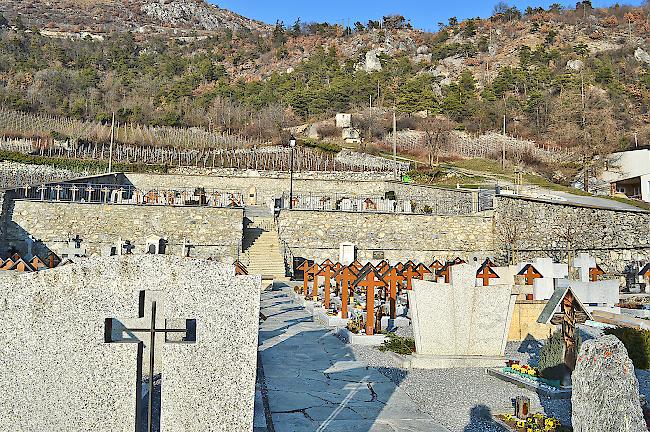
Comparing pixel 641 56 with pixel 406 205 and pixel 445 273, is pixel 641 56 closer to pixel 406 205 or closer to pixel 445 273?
pixel 406 205

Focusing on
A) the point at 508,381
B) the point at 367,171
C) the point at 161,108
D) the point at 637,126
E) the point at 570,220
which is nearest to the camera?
the point at 508,381

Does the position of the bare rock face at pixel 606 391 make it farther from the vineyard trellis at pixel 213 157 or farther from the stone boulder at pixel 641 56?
the stone boulder at pixel 641 56

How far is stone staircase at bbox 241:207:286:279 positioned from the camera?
80.1ft

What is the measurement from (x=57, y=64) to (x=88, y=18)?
3908 centimetres

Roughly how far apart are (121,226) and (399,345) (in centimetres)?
1918

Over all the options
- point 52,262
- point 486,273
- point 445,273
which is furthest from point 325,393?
point 52,262

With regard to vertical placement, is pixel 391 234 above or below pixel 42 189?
below

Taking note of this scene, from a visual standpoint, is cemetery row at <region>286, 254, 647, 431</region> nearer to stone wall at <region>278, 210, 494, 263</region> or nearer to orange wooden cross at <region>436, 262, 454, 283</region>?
orange wooden cross at <region>436, 262, 454, 283</region>

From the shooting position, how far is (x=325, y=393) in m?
6.88

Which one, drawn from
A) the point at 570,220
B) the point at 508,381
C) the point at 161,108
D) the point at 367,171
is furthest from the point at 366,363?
the point at 161,108

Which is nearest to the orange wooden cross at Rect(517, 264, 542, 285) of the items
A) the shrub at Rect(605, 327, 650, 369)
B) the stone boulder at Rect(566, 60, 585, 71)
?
the shrub at Rect(605, 327, 650, 369)

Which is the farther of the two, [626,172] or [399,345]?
[626,172]

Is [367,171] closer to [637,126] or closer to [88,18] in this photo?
[637,126]

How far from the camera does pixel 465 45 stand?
81.2 metres
